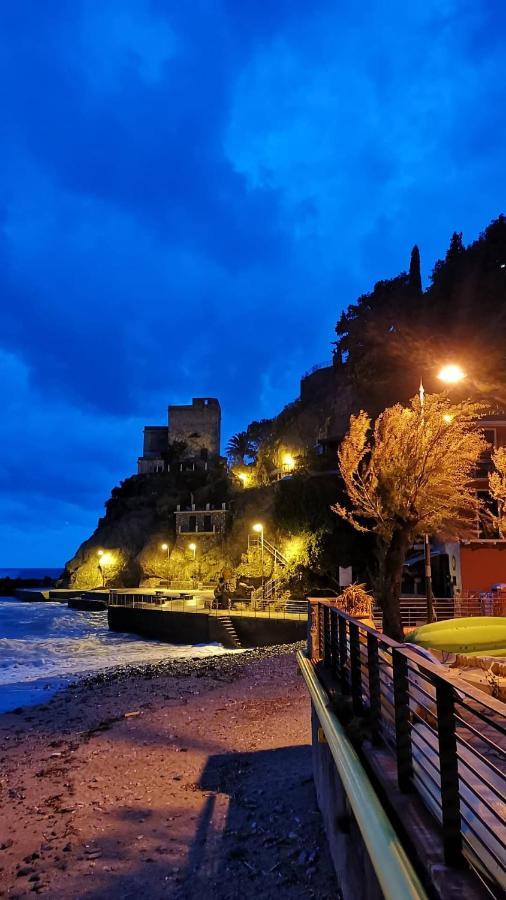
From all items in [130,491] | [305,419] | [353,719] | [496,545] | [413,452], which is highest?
[305,419]

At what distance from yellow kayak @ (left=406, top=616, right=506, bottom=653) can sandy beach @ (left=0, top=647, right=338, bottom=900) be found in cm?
326

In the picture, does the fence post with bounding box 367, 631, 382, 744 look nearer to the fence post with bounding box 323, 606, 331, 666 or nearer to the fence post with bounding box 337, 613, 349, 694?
the fence post with bounding box 337, 613, 349, 694

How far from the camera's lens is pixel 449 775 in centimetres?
280

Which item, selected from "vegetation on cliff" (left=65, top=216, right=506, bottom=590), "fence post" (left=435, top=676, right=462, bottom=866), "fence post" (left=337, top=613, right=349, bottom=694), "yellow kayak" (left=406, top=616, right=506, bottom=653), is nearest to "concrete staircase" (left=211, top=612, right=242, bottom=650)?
"vegetation on cliff" (left=65, top=216, right=506, bottom=590)

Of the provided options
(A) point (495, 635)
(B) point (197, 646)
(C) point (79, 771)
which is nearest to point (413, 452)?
(A) point (495, 635)

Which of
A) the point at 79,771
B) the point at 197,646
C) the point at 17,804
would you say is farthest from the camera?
the point at 197,646

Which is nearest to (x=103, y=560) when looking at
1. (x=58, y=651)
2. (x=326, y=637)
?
(x=58, y=651)

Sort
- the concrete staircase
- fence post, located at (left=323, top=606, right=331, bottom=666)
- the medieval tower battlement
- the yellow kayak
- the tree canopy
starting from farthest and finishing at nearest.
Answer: the medieval tower battlement < the tree canopy < the concrete staircase < fence post, located at (left=323, top=606, right=331, bottom=666) < the yellow kayak

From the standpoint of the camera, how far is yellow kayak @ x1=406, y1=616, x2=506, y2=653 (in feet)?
26.9

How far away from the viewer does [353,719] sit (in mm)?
5285

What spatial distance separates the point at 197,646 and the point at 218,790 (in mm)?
23014

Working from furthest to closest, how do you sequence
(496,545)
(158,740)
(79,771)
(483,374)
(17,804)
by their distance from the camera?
1. (483,374)
2. (496,545)
3. (158,740)
4. (79,771)
5. (17,804)

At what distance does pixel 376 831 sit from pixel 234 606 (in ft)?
112

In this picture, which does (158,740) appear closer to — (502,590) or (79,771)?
(79,771)
